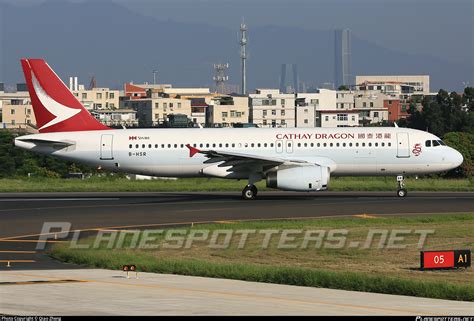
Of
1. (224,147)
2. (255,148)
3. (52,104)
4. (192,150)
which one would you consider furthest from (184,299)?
(52,104)

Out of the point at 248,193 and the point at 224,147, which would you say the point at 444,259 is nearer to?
the point at 248,193

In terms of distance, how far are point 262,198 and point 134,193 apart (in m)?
9.79

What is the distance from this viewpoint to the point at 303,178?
4862cm

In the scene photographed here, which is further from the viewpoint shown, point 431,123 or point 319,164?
point 431,123

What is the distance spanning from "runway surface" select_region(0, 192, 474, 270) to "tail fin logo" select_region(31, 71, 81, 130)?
4.35m

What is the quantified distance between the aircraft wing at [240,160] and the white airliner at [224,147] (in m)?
0.05

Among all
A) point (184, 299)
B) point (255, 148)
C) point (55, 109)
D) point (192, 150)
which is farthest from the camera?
point (55, 109)

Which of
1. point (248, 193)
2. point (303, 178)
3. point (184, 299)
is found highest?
point (303, 178)

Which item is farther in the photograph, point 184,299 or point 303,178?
point 303,178

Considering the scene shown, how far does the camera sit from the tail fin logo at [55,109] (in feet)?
175

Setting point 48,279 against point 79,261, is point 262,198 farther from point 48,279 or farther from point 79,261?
point 48,279

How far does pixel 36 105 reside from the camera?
54.1m

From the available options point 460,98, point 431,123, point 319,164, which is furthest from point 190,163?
point 460,98

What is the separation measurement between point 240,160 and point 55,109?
11212 mm
